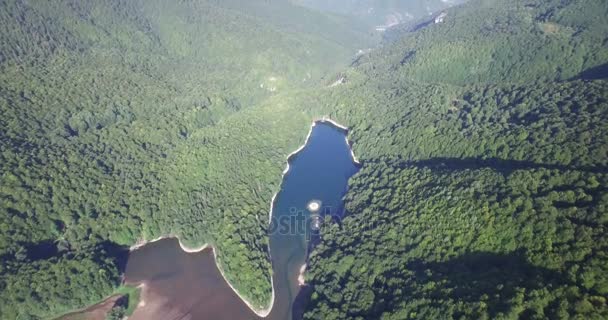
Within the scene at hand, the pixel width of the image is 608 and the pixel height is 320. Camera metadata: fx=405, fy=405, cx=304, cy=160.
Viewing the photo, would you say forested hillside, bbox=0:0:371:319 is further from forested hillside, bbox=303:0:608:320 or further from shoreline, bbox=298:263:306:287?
forested hillside, bbox=303:0:608:320

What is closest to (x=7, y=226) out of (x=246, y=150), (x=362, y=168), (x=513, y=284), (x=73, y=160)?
(x=73, y=160)

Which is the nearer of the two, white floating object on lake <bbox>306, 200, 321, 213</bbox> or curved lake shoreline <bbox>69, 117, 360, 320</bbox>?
curved lake shoreline <bbox>69, 117, 360, 320</bbox>

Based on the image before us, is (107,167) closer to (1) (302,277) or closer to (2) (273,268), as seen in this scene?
(2) (273,268)

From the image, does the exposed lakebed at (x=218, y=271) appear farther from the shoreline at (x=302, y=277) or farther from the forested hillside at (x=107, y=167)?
the forested hillside at (x=107, y=167)

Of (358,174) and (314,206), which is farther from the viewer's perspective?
(358,174)

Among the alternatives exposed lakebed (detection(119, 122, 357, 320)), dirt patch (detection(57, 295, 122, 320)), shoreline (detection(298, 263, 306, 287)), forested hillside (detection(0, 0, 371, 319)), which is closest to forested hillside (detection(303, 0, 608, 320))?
shoreline (detection(298, 263, 306, 287))

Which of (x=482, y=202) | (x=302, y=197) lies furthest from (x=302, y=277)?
(x=482, y=202)
